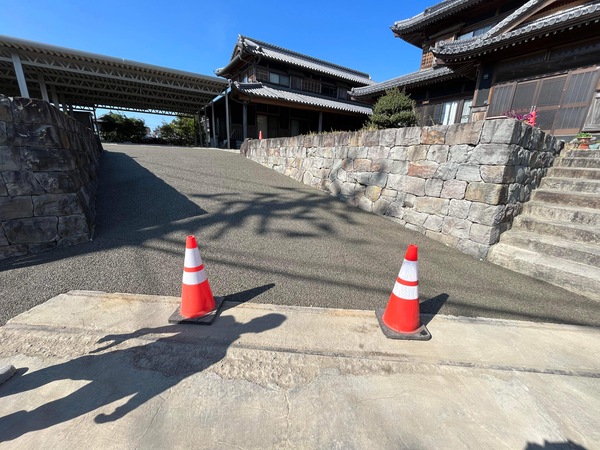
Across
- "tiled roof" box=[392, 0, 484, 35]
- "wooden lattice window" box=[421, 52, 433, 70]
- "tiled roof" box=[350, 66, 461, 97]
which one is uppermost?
"tiled roof" box=[392, 0, 484, 35]

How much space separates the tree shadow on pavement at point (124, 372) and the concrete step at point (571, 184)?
4791 mm

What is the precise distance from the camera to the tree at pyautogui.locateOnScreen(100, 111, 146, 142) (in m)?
22.5

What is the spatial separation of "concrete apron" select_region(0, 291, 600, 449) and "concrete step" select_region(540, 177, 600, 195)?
261 cm

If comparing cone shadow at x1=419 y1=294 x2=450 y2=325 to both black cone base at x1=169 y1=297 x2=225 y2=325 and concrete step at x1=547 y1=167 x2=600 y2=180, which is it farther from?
concrete step at x1=547 y1=167 x2=600 y2=180

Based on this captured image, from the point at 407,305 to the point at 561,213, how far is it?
10.5 ft

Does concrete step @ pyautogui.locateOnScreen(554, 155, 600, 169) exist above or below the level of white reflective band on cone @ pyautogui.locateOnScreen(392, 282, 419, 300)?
above

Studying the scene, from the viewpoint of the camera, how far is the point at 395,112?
27.5 feet

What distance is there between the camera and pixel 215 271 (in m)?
2.80

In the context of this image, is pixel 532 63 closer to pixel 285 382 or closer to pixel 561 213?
pixel 561 213

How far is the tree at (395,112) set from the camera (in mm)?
8149

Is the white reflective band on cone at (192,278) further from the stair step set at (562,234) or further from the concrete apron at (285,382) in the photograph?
the stair step set at (562,234)

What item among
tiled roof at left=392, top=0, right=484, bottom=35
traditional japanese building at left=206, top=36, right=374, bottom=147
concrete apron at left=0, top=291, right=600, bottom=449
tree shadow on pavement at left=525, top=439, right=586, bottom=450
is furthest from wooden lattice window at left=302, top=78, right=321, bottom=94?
tree shadow on pavement at left=525, top=439, right=586, bottom=450

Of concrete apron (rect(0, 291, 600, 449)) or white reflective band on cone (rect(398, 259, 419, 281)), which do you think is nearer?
concrete apron (rect(0, 291, 600, 449))

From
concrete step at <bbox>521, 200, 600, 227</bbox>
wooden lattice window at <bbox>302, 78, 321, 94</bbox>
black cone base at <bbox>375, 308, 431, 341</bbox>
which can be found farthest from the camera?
wooden lattice window at <bbox>302, 78, 321, 94</bbox>
